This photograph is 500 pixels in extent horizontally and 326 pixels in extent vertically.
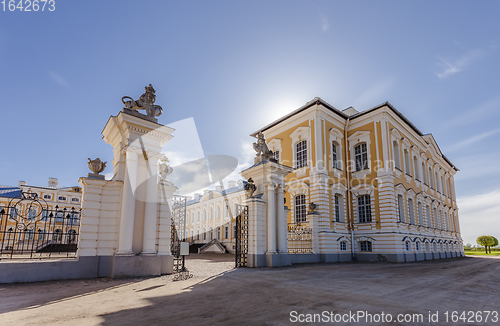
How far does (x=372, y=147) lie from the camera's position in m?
24.2

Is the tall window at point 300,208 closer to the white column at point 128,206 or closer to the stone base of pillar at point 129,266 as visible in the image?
the stone base of pillar at point 129,266

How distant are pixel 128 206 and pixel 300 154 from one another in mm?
16827

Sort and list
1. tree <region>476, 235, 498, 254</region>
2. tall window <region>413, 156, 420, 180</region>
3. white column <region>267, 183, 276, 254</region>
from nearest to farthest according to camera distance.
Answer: white column <region>267, 183, 276, 254</region>, tall window <region>413, 156, 420, 180</region>, tree <region>476, 235, 498, 254</region>

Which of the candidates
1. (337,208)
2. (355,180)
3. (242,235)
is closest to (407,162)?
(355,180)

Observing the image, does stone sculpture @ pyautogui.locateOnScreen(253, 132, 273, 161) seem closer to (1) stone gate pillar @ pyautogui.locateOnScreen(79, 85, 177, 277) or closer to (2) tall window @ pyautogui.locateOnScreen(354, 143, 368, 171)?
(1) stone gate pillar @ pyautogui.locateOnScreen(79, 85, 177, 277)

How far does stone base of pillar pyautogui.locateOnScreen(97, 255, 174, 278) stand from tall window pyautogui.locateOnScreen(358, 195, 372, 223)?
1782cm

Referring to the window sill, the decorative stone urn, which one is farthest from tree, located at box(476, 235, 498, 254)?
the decorative stone urn

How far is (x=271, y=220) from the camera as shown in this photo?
1466 cm

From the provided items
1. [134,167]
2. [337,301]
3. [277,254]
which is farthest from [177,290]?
[277,254]

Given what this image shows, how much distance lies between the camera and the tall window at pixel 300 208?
2392 cm

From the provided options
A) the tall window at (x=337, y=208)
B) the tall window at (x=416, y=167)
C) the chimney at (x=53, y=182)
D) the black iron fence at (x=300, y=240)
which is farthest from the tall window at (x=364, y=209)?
the chimney at (x=53, y=182)

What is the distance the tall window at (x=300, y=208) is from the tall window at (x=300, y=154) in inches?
Answer: 99.9

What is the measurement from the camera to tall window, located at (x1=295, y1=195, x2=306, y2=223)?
23.9 m

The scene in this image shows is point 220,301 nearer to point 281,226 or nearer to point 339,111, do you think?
point 281,226
